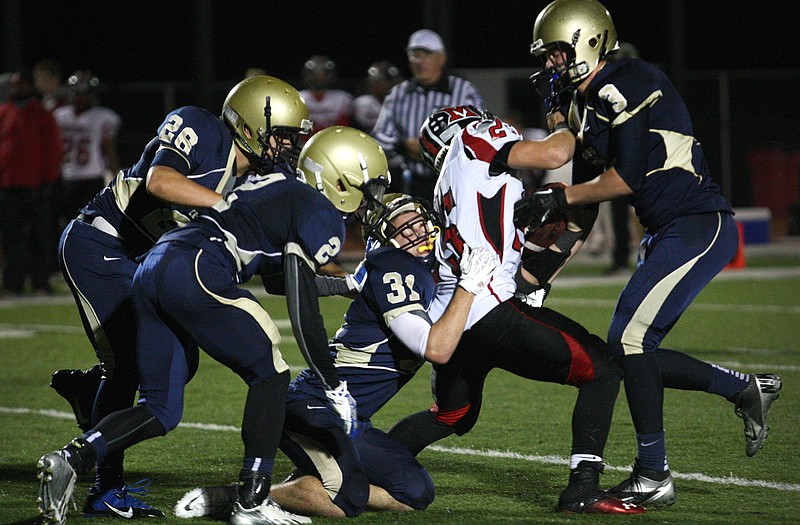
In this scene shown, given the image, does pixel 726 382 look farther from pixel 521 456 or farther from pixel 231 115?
pixel 231 115

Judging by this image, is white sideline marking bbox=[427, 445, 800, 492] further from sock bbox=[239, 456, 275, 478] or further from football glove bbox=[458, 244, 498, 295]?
sock bbox=[239, 456, 275, 478]

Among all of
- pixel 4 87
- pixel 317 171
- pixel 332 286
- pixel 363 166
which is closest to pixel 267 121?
pixel 317 171

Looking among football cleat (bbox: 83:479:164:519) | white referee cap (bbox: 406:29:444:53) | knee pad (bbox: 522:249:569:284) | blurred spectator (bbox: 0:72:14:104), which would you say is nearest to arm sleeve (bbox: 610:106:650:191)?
knee pad (bbox: 522:249:569:284)

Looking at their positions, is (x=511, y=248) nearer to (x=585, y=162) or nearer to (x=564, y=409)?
(x=585, y=162)

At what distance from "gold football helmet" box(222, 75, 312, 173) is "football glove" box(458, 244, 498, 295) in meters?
0.86

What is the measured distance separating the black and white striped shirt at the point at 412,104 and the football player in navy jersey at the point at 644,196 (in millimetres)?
4298

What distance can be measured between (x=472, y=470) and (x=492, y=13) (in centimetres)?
2513

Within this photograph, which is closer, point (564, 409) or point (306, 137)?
point (306, 137)

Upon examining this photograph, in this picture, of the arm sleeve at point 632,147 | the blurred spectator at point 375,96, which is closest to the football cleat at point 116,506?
the arm sleeve at point 632,147

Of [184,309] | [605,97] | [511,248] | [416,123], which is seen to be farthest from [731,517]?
[416,123]

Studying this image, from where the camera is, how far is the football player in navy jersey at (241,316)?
154 inches

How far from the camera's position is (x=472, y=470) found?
4.88m

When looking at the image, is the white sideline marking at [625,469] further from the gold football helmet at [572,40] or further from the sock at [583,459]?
the gold football helmet at [572,40]

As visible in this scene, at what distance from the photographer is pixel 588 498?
162 inches
